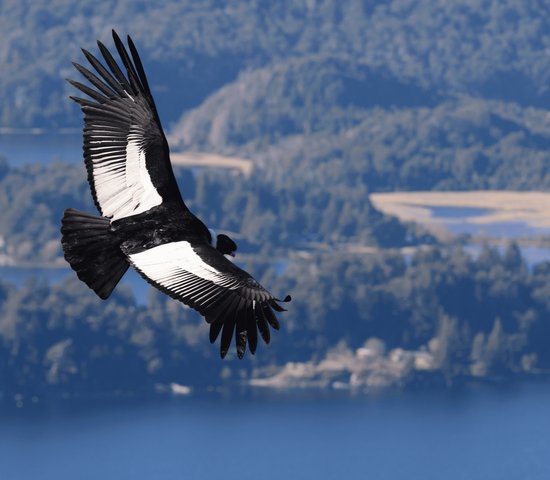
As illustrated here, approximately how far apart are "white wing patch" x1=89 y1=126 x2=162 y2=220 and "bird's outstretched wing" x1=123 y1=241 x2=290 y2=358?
0.30 metres

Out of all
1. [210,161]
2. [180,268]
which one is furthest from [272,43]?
[180,268]

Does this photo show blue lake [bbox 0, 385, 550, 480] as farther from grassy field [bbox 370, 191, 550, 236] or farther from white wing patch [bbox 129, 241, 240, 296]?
white wing patch [bbox 129, 241, 240, 296]

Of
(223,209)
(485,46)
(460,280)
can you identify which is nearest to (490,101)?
(485,46)

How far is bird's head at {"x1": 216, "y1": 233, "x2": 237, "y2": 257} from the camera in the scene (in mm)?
6070

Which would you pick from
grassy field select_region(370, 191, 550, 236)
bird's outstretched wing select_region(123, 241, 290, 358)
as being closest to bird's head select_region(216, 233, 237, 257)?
bird's outstretched wing select_region(123, 241, 290, 358)

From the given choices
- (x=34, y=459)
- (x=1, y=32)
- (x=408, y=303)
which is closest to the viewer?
(x=34, y=459)

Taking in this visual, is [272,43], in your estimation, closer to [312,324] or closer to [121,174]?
[312,324]

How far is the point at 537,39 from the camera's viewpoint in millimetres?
82438

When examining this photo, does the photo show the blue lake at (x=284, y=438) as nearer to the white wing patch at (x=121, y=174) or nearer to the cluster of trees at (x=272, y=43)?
the white wing patch at (x=121, y=174)

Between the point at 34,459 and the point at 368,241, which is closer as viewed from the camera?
the point at 34,459

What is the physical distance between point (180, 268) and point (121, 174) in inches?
26.6

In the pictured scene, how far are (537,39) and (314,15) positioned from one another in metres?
9.25

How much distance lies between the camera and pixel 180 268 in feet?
19.2

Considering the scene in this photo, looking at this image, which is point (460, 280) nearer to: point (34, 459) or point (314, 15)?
point (34, 459)
